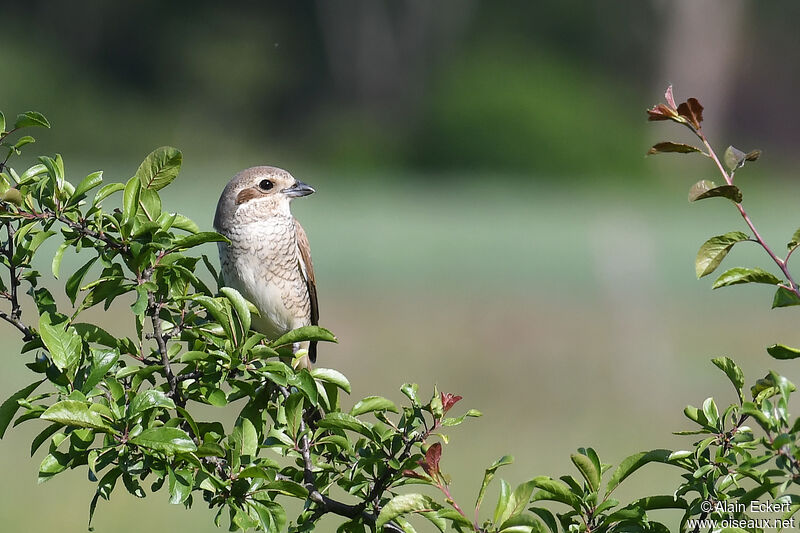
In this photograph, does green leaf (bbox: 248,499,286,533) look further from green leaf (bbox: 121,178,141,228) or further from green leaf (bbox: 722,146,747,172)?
green leaf (bbox: 722,146,747,172)

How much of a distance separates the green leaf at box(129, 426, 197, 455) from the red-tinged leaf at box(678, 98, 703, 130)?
3.40 feet

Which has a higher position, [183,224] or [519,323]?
[519,323]

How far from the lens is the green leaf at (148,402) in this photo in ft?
7.06

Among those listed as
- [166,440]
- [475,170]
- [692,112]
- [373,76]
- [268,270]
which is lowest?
[166,440]

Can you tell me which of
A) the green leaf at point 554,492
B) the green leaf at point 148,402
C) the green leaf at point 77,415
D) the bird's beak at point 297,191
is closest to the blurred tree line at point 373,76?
the bird's beak at point 297,191

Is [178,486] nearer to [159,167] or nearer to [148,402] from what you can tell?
[148,402]

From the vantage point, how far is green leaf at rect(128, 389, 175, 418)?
2152 mm

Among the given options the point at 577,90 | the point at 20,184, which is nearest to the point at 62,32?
the point at 577,90

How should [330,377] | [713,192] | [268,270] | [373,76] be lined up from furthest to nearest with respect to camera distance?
[373,76], [268,270], [330,377], [713,192]

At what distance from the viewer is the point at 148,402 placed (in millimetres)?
2164

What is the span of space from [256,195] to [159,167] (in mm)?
1668

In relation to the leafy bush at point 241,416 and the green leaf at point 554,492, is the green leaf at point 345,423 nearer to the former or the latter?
the leafy bush at point 241,416

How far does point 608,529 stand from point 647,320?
13.0 m

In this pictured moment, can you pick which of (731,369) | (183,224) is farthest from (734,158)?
(183,224)
